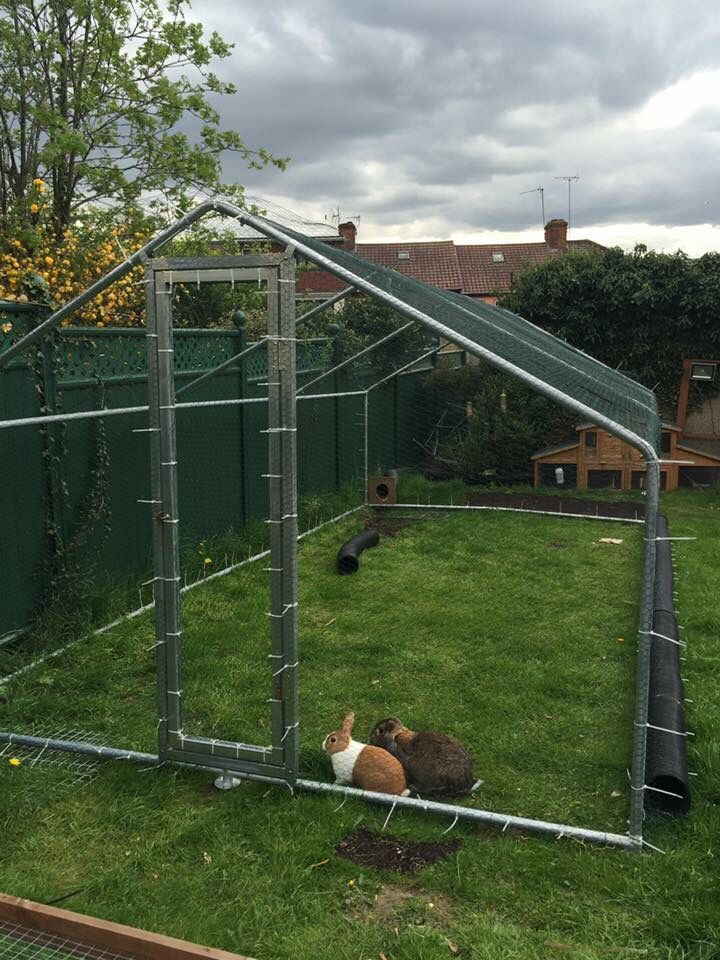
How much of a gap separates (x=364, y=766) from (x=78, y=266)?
6.49m

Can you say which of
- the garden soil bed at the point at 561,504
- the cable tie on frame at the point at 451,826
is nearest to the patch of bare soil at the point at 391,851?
the cable tie on frame at the point at 451,826

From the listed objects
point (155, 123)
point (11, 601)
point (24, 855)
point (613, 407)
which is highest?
point (155, 123)

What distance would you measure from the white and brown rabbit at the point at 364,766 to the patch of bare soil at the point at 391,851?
Answer: 0.24m

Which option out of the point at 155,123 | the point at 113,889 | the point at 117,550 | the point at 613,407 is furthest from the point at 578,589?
the point at 155,123

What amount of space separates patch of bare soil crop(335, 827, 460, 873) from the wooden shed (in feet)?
24.1

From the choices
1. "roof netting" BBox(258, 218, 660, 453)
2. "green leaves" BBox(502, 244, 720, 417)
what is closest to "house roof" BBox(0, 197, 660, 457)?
"roof netting" BBox(258, 218, 660, 453)

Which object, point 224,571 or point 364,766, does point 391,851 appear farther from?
point 224,571

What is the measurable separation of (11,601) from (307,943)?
2764 millimetres

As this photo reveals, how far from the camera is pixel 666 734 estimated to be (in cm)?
312

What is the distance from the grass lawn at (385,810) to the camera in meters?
2.34

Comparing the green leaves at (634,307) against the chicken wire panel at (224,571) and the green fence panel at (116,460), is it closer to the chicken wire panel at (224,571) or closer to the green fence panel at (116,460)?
the green fence panel at (116,460)

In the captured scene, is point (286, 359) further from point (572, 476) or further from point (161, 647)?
point (572, 476)

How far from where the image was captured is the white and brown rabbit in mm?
3010

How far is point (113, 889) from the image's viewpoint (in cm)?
249
